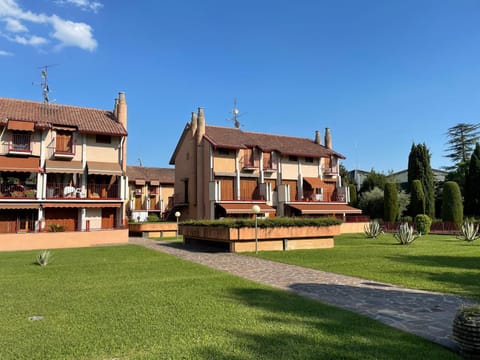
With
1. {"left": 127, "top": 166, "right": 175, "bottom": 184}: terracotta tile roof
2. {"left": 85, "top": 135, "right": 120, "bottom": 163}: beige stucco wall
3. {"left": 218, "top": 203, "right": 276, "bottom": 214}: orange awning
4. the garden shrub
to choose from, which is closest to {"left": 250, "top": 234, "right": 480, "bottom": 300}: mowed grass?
the garden shrub

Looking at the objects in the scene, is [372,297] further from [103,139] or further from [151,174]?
[151,174]

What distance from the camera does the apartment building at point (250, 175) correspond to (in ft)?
111

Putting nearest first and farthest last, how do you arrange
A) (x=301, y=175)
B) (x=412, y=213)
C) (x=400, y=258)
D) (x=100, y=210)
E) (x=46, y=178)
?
1. (x=400, y=258)
2. (x=46, y=178)
3. (x=100, y=210)
4. (x=301, y=175)
5. (x=412, y=213)

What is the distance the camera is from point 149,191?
4956 centimetres

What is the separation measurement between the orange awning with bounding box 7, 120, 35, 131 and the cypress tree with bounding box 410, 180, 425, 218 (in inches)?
1469

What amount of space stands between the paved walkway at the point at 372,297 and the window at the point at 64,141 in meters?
19.9

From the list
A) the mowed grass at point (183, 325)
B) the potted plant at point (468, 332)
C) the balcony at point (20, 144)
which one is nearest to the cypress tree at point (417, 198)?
the mowed grass at point (183, 325)

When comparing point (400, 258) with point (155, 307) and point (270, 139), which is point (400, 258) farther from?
point (270, 139)

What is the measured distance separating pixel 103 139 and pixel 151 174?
73.1 ft

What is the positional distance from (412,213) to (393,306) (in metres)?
37.8

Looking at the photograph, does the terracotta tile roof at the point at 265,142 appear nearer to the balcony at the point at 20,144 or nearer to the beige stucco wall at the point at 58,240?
the beige stucco wall at the point at 58,240

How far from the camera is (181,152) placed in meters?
39.7

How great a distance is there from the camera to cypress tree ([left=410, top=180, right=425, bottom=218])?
133ft

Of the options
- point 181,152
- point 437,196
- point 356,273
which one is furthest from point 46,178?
point 437,196
